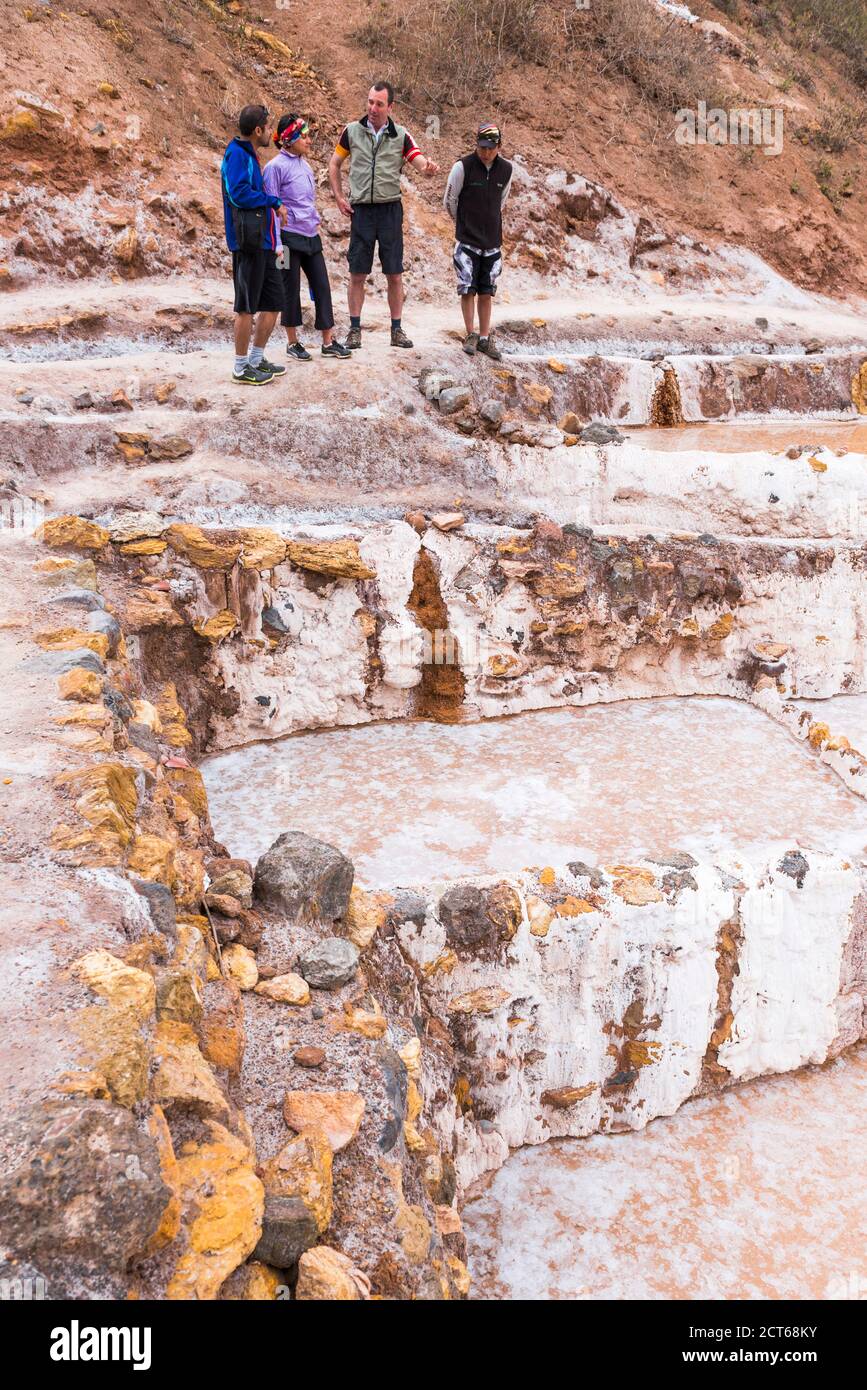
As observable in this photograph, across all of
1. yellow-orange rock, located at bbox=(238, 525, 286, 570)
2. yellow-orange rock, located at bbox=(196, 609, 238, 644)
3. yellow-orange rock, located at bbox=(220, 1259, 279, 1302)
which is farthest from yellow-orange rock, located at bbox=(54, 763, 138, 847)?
yellow-orange rock, located at bbox=(238, 525, 286, 570)

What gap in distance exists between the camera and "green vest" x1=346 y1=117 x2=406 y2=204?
5770 millimetres

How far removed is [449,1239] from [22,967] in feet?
5.49

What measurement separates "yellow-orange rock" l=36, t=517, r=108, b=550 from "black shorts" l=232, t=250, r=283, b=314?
1.78 meters

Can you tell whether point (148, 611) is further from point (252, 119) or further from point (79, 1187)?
point (79, 1187)

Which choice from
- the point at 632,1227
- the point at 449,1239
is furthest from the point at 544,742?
the point at 449,1239

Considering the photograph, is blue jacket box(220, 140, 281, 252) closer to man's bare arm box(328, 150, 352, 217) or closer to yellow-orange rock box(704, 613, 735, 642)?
man's bare arm box(328, 150, 352, 217)

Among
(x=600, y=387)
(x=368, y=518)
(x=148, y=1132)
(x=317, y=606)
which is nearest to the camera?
(x=148, y=1132)

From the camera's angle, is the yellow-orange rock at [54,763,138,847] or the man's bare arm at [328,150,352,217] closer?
the yellow-orange rock at [54,763,138,847]

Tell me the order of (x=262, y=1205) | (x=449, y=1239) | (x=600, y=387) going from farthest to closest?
(x=600, y=387) → (x=449, y=1239) → (x=262, y=1205)

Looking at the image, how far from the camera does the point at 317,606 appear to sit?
16.5 feet

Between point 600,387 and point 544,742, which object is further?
point 600,387

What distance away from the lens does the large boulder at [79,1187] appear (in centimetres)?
143

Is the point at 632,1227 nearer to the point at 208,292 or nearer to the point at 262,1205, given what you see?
the point at 262,1205

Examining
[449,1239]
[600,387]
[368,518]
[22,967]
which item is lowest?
[449,1239]
